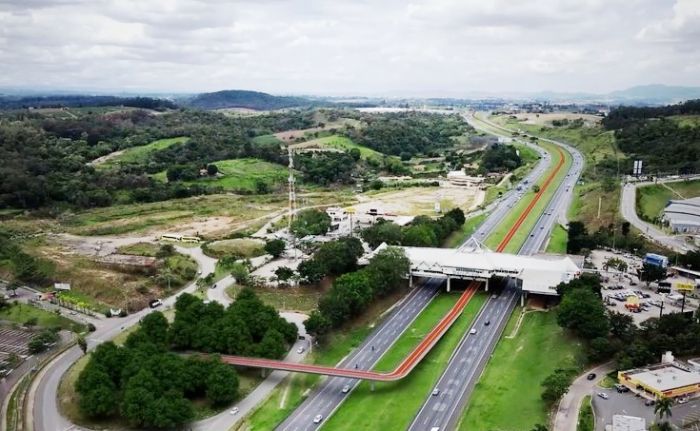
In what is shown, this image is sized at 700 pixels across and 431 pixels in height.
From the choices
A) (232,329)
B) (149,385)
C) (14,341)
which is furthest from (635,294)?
(14,341)

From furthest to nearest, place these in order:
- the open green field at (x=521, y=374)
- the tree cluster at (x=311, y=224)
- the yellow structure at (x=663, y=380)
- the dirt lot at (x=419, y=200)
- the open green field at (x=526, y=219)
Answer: the dirt lot at (x=419, y=200), the tree cluster at (x=311, y=224), the open green field at (x=526, y=219), the open green field at (x=521, y=374), the yellow structure at (x=663, y=380)

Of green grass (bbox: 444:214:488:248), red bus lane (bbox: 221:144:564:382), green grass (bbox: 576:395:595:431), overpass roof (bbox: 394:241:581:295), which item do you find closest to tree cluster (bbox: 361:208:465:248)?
green grass (bbox: 444:214:488:248)

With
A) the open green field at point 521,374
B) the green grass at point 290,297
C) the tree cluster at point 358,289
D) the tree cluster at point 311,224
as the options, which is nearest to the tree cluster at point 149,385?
the tree cluster at point 358,289

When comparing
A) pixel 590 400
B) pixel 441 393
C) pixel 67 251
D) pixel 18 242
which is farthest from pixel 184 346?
pixel 18 242

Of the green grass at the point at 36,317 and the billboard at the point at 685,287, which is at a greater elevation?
the billboard at the point at 685,287

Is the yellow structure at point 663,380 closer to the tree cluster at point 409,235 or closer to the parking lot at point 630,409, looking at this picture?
the parking lot at point 630,409

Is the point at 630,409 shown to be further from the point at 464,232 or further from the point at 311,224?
the point at 311,224

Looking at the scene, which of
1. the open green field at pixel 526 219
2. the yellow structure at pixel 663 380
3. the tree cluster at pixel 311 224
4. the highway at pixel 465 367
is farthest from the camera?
the tree cluster at pixel 311 224
